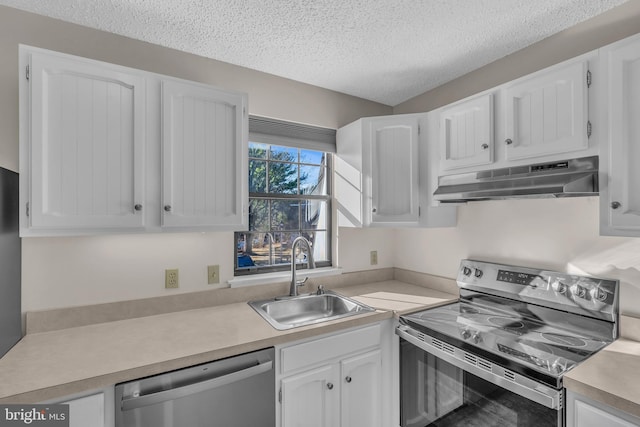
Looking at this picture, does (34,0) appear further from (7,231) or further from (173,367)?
(173,367)

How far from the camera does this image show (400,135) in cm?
206

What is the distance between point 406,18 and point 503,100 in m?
0.65

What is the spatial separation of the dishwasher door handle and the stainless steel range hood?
133 centimetres

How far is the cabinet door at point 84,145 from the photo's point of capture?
1.22m

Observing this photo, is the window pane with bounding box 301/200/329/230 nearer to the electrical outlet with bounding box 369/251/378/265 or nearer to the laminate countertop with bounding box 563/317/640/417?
the electrical outlet with bounding box 369/251/378/265

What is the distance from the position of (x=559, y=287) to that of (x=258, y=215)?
182cm

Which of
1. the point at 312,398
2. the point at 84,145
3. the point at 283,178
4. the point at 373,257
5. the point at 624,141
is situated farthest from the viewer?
the point at 373,257

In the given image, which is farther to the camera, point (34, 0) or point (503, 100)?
point (503, 100)

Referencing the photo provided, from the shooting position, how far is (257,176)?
2184mm

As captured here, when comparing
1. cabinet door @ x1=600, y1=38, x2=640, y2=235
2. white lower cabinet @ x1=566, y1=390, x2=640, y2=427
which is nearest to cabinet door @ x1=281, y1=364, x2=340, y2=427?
white lower cabinet @ x1=566, y1=390, x2=640, y2=427

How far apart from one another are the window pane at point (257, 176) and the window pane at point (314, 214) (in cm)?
37

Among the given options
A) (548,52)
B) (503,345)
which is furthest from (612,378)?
(548,52)

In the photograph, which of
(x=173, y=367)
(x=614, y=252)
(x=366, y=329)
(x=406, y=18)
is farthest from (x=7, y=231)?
(x=614, y=252)

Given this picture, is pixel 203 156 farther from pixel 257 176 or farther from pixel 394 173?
pixel 394 173
